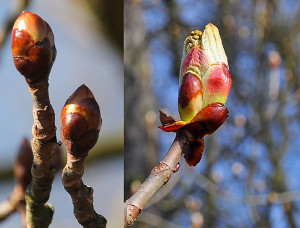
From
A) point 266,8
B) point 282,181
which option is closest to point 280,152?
point 282,181

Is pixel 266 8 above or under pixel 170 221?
above

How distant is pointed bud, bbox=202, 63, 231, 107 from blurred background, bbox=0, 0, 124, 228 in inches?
5.7

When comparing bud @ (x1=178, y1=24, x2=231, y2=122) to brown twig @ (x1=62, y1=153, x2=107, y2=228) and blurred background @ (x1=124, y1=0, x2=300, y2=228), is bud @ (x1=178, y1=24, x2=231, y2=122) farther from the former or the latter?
blurred background @ (x1=124, y1=0, x2=300, y2=228)

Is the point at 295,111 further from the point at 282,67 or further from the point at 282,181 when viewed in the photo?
the point at 282,181

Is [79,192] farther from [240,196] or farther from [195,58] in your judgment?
[240,196]

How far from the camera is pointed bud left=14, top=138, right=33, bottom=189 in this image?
0.34 m

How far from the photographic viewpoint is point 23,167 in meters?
0.34

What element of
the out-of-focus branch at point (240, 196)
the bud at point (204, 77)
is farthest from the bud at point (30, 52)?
the out-of-focus branch at point (240, 196)

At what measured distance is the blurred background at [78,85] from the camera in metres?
0.38

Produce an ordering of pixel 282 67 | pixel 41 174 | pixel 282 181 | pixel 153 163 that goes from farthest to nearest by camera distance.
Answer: pixel 282 67 < pixel 282 181 < pixel 153 163 < pixel 41 174

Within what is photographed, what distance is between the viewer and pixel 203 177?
1.64 metres

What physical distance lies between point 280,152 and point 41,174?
1778mm

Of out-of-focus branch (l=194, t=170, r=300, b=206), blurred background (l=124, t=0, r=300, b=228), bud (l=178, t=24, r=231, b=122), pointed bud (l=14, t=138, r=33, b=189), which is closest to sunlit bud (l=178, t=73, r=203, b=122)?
bud (l=178, t=24, r=231, b=122)

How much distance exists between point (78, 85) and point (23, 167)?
0.41ft
